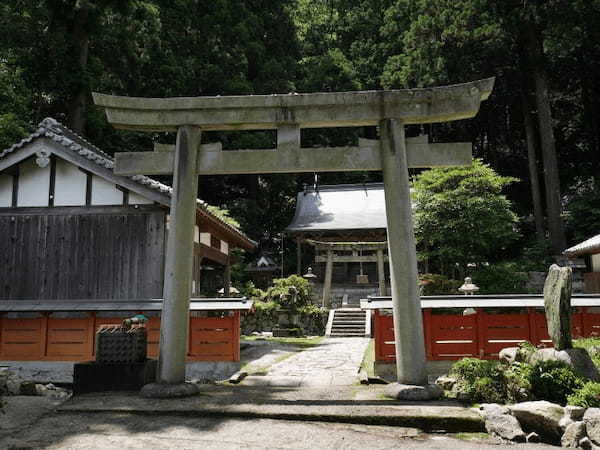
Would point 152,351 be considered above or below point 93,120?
below

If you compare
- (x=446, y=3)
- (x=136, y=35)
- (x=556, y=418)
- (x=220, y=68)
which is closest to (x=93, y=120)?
(x=136, y=35)

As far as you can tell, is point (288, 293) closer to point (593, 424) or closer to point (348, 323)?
point (348, 323)

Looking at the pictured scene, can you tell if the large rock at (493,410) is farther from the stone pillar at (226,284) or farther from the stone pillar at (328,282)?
the stone pillar at (328,282)

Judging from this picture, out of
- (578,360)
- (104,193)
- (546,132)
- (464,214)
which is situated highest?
(546,132)

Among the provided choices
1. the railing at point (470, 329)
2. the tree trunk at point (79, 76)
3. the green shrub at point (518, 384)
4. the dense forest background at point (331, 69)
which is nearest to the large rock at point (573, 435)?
the green shrub at point (518, 384)

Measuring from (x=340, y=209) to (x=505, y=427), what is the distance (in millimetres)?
23083

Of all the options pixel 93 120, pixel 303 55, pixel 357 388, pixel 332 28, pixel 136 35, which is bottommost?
pixel 357 388

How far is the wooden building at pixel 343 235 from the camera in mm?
24203

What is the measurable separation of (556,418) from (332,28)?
3868 centimetres

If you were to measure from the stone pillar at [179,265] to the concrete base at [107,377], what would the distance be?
1.59 feet

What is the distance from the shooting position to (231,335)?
11203 mm

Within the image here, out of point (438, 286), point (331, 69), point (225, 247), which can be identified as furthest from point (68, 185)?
point (331, 69)

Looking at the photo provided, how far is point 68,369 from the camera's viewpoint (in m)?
11.1

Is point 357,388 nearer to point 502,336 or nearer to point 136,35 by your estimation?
point 502,336
